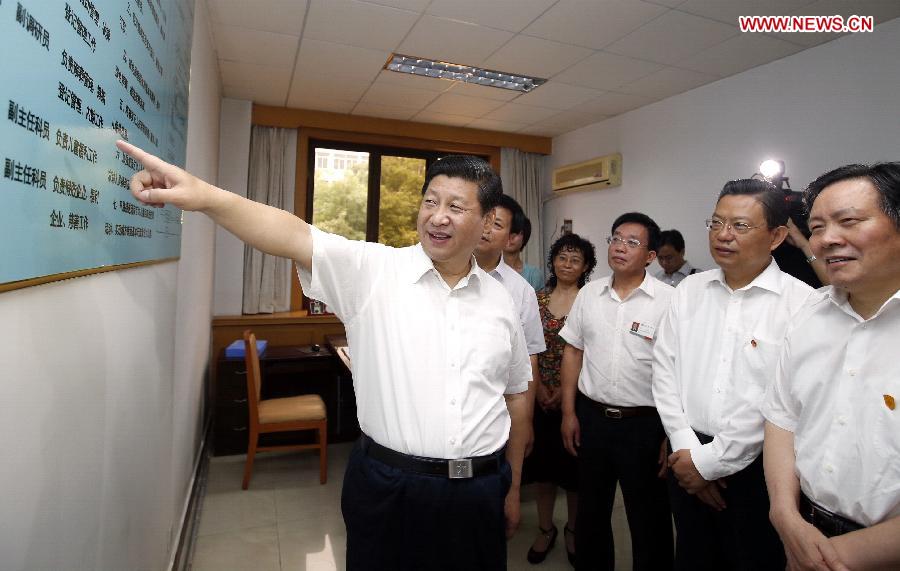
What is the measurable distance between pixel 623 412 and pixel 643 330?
0.36 m

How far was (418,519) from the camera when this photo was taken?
125 cm

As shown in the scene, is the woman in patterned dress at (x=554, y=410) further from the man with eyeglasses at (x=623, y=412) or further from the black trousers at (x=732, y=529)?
the black trousers at (x=732, y=529)

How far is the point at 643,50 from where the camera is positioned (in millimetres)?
3262

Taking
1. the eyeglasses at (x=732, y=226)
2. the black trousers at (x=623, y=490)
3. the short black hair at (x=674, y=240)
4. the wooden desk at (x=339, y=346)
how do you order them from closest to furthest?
the eyeglasses at (x=732, y=226) → the black trousers at (x=623, y=490) → the wooden desk at (x=339, y=346) → the short black hair at (x=674, y=240)

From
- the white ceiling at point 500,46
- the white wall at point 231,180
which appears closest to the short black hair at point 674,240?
the white ceiling at point 500,46

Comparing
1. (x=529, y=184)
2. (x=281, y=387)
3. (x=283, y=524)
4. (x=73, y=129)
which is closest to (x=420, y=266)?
(x=73, y=129)

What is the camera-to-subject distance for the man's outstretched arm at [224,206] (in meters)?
0.83

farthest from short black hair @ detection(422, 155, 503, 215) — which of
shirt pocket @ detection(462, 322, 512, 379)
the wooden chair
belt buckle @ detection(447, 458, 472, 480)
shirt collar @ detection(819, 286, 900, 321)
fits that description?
the wooden chair

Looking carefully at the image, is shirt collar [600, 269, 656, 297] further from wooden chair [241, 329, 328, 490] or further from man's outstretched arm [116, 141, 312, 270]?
wooden chair [241, 329, 328, 490]

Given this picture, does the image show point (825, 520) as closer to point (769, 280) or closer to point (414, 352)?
point (769, 280)

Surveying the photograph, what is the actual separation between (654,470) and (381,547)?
1289mm

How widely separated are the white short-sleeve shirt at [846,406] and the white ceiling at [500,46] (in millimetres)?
2197

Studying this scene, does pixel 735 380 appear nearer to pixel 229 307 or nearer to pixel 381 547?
pixel 381 547

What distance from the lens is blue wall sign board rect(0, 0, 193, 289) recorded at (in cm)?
59
